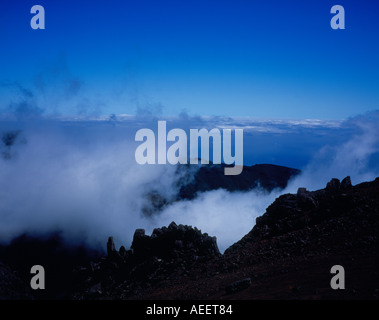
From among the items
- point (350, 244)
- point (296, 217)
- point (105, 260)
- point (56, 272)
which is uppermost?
point (296, 217)

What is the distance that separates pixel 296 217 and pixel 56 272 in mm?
99464

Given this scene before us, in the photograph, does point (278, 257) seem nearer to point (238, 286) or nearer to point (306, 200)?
point (238, 286)

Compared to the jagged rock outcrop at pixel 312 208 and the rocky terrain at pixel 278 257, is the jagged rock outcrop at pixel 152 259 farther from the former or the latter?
the jagged rock outcrop at pixel 312 208

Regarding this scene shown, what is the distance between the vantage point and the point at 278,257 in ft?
72.6

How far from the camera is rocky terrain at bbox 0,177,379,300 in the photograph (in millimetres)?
16906

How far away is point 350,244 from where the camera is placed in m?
19.9

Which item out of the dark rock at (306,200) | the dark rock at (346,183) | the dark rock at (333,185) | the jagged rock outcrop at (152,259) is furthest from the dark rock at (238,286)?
the dark rock at (346,183)

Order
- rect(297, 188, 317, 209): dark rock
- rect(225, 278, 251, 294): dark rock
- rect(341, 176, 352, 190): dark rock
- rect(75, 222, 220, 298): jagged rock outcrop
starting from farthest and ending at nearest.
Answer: rect(341, 176, 352, 190): dark rock, rect(75, 222, 220, 298): jagged rock outcrop, rect(297, 188, 317, 209): dark rock, rect(225, 278, 251, 294): dark rock

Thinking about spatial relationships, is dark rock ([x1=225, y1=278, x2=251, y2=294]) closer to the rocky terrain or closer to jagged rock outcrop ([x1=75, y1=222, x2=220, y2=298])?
the rocky terrain

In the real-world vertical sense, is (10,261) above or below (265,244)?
below

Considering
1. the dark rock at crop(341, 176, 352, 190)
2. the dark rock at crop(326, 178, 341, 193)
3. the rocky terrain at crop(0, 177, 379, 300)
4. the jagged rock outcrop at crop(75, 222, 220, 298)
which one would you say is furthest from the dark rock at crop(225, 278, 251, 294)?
the dark rock at crop(341, 176, 352, 190)
